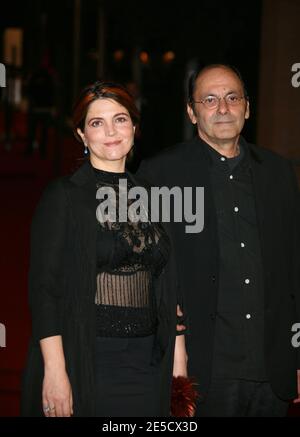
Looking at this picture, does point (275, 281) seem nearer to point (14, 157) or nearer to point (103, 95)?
point (103, 95)

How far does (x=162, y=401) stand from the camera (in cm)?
335

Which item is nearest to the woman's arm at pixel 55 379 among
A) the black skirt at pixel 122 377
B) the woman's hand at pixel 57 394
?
the woman's hand at pixel 57 394

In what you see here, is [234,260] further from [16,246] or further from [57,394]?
[16,246]

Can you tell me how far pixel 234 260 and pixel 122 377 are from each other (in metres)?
0.79

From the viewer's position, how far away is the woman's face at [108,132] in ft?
11.0

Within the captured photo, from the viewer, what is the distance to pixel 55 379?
3.12 metres

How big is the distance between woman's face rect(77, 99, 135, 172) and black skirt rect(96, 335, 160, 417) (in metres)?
0.68

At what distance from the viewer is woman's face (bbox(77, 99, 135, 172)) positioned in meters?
3.34

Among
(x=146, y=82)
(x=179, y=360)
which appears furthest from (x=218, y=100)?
(x=146, y=82)

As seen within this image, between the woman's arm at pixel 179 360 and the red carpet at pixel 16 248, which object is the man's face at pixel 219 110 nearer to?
the red carpet at pixel 16 248

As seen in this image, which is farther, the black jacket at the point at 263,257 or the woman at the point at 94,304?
the black jacket at the point at 263,257

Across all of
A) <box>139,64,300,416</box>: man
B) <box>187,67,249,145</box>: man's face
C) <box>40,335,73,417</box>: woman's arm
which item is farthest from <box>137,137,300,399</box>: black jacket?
<box>40,335,73,417</box>: woman's arm

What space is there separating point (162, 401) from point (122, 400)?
0.20 m
